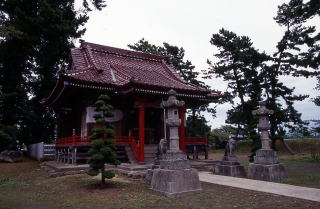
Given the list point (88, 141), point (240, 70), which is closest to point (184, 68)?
point (240, 70)

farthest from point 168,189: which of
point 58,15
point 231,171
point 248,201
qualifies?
point 58,15

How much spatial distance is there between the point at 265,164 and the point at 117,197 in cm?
654

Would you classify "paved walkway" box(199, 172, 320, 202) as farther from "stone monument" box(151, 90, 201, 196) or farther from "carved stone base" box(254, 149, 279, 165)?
"stone monument" box(151, 90, 201, 196)

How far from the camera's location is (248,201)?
7.62m

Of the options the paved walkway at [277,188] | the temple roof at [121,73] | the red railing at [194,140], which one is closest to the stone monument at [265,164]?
the paved walkway at [277,188]

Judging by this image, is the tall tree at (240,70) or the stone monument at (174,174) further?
the tall tree at (240,70)

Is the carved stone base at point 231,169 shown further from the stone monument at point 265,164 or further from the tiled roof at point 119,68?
the tiled roof at point 119,68

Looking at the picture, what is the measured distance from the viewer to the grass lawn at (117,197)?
24.5 feet

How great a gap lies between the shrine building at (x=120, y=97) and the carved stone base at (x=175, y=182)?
561 cm

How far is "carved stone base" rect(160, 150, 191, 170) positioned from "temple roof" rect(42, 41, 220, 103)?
239 inches

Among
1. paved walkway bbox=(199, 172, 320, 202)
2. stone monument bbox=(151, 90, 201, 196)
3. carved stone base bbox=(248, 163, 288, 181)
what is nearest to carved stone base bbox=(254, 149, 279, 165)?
carved stone base bbox=(248, 163, 288, 181)

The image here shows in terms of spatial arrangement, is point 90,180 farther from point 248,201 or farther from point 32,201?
point 248,201

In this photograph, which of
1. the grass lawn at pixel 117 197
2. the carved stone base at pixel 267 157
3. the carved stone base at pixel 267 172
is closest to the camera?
the grass lawn at pixel 117 197

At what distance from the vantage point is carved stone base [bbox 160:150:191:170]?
9.05 m
